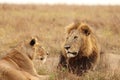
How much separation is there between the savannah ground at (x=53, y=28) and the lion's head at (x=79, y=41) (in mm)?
315

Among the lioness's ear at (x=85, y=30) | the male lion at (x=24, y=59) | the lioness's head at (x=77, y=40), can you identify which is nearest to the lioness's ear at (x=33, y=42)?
the male lion at (x=24, y=59)

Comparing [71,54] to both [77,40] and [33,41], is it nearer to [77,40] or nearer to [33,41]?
[77,40]

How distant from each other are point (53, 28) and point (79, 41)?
6697mm

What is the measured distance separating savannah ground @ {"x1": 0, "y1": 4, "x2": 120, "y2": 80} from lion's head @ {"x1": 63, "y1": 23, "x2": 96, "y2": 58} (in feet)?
1.03

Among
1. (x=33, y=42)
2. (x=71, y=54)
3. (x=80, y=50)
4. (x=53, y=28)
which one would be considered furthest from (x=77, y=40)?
(x=53, y=28)

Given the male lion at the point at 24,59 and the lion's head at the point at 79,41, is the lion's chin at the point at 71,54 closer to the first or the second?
the lion's head at the point at 79,41

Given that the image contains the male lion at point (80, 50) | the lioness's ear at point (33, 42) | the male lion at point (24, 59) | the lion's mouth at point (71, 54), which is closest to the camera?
the male lion at point (24, 59)

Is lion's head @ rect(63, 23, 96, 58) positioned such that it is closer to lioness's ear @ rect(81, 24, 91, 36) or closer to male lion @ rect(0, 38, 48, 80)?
lioness's ear @ rect(81, 24, 91, 36)

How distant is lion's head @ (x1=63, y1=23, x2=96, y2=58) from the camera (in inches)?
257

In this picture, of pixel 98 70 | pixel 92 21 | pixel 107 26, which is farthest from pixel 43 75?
pixel 92 21

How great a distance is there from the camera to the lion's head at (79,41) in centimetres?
652

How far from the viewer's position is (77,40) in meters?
6.67

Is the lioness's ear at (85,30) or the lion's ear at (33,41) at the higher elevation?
the lioness's ear at (85,30)

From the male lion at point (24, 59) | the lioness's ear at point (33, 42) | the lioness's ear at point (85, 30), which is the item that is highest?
the lioness's ear at point (85, 30)
